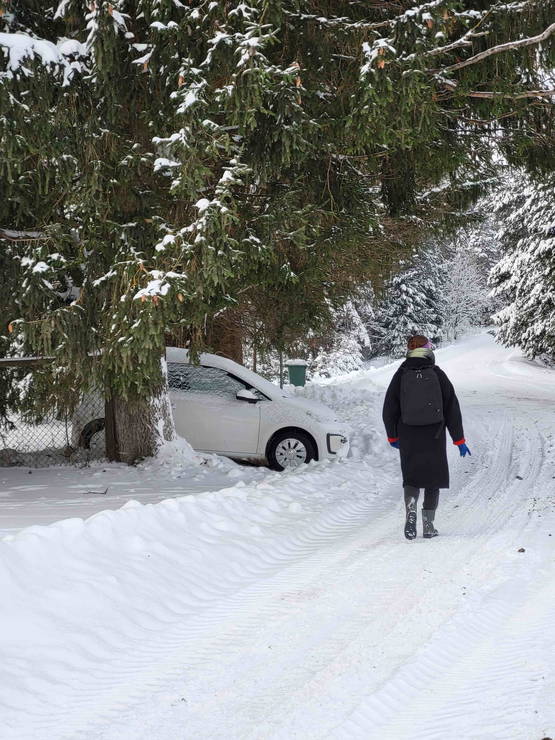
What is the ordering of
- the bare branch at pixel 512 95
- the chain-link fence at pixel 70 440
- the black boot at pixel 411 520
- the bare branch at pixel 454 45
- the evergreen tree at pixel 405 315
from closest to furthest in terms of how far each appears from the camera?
the black boot at pixel 411 520
the bare branch at pixel 454 45
the bare branch at pixel 512 95
the chain-link fence at pixel 70 440
the evergreen tree at pixel 405 315

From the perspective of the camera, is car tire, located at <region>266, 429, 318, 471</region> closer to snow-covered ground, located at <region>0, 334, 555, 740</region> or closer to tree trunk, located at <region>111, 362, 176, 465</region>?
tree trunk, located at <region>111, 362, 176, 465</region>

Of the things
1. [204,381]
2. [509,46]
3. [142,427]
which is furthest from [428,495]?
[204,381]

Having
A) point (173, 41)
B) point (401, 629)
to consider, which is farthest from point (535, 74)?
point (401, 629)

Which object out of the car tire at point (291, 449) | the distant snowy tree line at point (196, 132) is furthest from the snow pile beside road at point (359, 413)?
the distant snowy tree line at point (196, 132)

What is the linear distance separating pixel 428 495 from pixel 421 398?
2.96 ft

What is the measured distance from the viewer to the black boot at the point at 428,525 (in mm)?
7102

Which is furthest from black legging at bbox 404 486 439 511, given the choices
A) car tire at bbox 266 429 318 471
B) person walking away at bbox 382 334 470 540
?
car tire at bbox 266 429 318 471

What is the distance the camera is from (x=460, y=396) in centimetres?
2220

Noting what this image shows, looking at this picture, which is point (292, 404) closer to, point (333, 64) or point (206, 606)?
point (333, 64)

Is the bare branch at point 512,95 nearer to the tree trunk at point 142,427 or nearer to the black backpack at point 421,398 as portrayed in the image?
the black backpack at point 421,398

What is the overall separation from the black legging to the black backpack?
23.8 inches

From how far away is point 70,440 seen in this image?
1231cm

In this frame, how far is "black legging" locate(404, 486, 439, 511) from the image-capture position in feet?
23.6

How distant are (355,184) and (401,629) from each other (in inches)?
272
